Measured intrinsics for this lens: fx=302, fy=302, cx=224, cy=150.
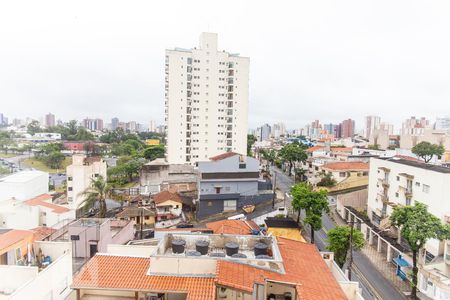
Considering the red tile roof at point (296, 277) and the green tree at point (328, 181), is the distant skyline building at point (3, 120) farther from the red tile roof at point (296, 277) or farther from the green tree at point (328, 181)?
the red tile roof at point (296, 277)

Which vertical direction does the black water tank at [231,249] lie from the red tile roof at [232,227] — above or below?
above

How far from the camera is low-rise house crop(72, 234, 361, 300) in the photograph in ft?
33.3

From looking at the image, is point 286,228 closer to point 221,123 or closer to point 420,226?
point 420,226

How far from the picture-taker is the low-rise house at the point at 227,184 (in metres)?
35.3

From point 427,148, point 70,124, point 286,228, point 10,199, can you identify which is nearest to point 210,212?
point 286,228

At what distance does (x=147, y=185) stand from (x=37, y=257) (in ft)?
97.9

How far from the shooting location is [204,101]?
55812 mm

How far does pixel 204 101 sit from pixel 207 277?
47.0 metres

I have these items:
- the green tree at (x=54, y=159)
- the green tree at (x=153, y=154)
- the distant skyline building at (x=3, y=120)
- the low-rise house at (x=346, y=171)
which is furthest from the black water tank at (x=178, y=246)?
the distant skyline building at (x=3, y=120)

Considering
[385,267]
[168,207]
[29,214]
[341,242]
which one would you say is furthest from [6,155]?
[385,267]

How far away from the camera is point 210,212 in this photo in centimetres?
3550

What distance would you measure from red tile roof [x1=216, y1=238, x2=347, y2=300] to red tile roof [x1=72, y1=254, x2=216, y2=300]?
726mm

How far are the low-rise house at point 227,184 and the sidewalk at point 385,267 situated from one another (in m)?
13.2

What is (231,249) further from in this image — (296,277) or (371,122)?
(371,122)
